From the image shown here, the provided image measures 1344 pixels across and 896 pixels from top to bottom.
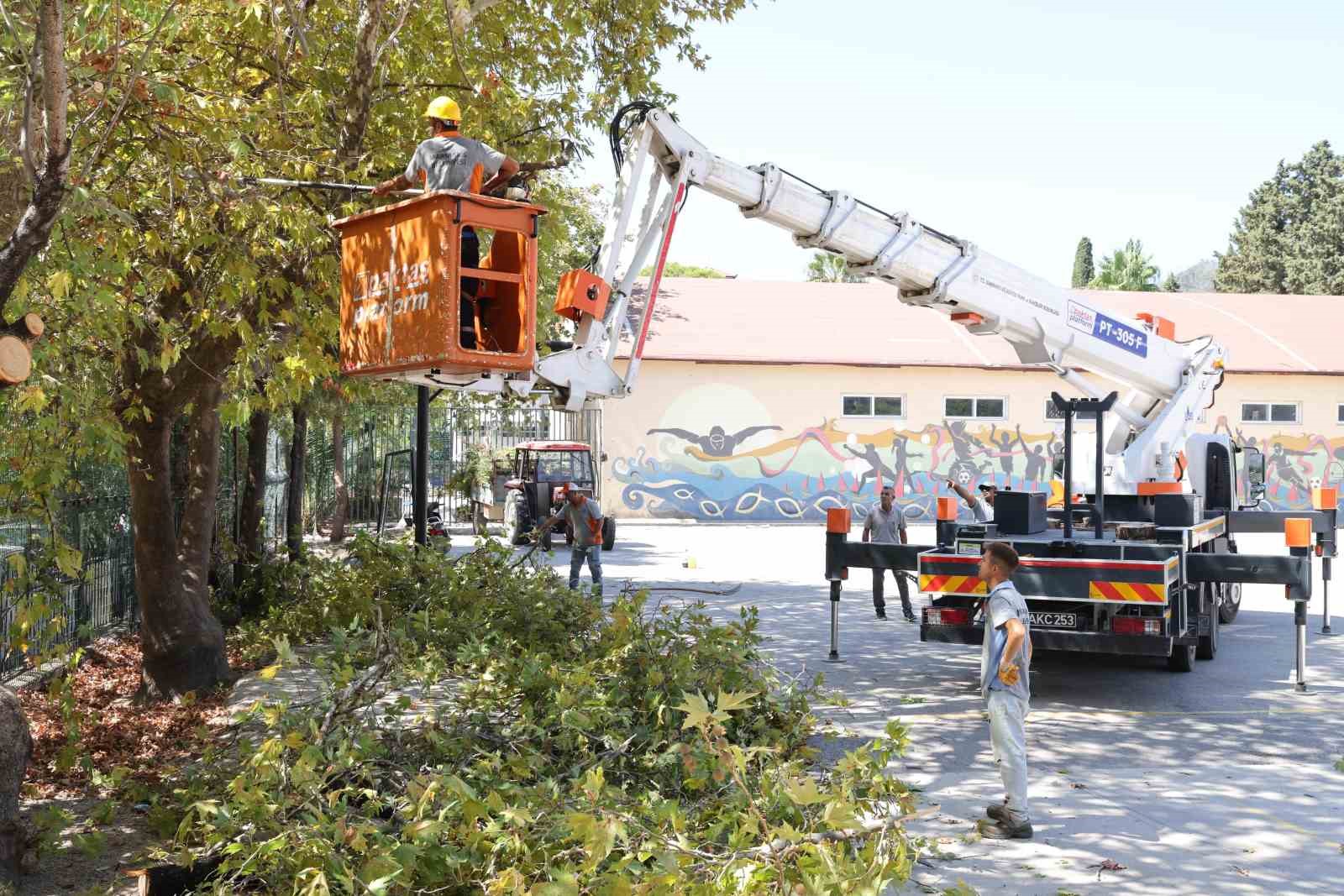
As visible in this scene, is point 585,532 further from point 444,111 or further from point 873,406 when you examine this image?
point 873,406

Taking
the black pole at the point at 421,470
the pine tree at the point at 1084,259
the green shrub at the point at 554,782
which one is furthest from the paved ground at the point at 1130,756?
the pine tree at the point at 1084,259

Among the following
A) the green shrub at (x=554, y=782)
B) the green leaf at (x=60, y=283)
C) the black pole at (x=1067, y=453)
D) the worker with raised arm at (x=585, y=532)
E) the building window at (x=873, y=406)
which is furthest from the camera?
the building window at (x=873, y=406)

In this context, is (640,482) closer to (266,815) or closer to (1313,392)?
(1313,392)

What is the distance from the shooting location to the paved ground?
6.06 meters

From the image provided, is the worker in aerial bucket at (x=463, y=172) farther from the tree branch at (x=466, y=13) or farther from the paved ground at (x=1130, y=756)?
the paved ground at (x=1130, y=756)

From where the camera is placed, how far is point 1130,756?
332 inches

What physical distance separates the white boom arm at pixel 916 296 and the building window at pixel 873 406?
1971 cm

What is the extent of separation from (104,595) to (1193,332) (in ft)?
104

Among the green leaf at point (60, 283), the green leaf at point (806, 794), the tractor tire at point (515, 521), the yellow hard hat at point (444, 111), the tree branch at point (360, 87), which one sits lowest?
the green leaf at point (806, 794)

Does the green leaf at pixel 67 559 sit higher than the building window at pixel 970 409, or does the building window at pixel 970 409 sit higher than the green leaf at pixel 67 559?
the building window at pixel 970 409

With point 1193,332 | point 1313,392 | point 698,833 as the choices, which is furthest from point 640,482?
point 698,833

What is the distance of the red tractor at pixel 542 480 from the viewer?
2480 centimetres

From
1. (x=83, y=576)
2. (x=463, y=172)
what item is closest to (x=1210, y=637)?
(x=463, y=172)

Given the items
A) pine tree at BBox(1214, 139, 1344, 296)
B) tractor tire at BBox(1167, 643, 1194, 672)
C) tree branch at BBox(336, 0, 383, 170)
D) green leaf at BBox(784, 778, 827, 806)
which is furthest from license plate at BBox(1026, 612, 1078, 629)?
pine tree at BBox(1214, 139, 1344, 296)
